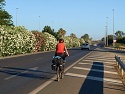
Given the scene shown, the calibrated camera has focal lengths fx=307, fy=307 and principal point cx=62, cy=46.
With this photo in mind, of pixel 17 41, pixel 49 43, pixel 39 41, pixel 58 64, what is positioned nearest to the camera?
pixel 58 64

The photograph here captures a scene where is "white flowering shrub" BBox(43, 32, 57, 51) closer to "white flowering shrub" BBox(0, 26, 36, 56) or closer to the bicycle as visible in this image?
"white flowering shrub" BBox(0, 26, 36, 56)

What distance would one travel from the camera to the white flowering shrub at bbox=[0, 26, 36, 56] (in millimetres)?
34562

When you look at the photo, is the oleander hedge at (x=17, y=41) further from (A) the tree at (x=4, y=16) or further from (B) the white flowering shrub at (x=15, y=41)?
(A) the tree at (x=4, y=16)

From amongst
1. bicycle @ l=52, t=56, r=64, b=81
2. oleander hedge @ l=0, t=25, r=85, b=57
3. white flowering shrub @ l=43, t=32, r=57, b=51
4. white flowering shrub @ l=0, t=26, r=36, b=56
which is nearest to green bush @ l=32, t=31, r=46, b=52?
oleander hedge @ l=0, t=25, r=85, b=57

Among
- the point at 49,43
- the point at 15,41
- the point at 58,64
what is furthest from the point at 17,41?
the point at 58,64

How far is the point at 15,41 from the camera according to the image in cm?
3775

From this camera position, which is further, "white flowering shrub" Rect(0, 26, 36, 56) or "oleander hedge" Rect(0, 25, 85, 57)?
"oleander hedge" Rect(0, 25, 85, 57)

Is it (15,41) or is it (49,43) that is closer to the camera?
(15,41)

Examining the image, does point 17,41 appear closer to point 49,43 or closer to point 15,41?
point 15,41

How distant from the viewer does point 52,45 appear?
63281mm

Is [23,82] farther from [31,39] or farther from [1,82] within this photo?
[31,39]

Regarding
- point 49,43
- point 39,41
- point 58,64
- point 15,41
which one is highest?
point 39,41

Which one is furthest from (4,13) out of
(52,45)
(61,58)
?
(61,58)

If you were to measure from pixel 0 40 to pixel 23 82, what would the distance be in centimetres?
2195
